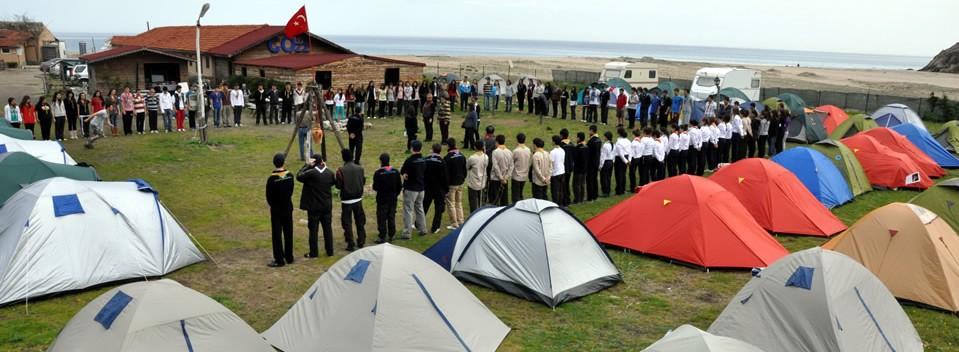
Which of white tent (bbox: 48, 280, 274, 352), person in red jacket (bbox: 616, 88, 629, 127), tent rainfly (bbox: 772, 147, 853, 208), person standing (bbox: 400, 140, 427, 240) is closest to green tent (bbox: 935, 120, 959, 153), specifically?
tent rainfly (bbox: 772, 147, 853, 208)

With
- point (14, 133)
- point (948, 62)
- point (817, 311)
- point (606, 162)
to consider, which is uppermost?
point (948, 62)

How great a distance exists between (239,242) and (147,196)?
1940 millimetres

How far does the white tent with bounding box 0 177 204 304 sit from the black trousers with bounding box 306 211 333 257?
1882 millimetres

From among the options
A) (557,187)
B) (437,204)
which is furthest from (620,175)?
(437,204)

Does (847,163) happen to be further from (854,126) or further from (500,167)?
(500,167)

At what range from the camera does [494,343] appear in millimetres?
7852

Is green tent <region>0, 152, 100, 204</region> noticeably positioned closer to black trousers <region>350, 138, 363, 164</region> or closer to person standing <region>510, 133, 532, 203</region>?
black trousers <region>350, 138, 363, 164</region>

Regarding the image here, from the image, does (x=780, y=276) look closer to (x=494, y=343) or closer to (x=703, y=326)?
(x=703, y=326)

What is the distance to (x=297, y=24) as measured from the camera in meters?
21.9

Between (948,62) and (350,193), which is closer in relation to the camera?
(350,193)

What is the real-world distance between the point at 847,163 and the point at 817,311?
1042cm

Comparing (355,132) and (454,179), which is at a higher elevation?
(355,132)

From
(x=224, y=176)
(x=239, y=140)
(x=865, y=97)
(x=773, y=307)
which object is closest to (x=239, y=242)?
(x=224, y=176)

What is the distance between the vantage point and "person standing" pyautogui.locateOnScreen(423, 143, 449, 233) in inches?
478
